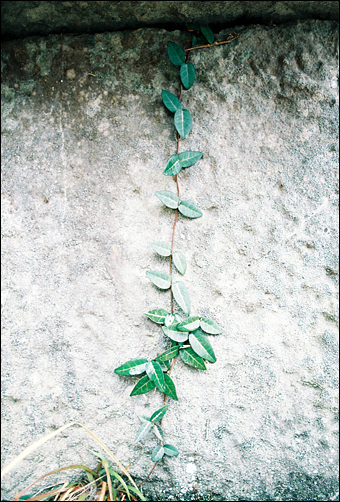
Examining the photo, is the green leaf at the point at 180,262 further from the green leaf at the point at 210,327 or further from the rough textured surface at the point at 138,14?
the rough textured surface at the point at 138,14

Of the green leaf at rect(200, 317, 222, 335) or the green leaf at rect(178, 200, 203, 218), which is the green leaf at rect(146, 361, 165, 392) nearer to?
the green leaf at rect(200, 317, 222, 335)

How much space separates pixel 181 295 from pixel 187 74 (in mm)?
638

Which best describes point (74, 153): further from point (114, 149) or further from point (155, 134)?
point (155, 134)

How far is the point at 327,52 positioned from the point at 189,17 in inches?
16.0

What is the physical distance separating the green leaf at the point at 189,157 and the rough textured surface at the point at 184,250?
3cm

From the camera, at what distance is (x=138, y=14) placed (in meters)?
0.98

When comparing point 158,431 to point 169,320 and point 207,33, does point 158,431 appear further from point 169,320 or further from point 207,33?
point 207,33

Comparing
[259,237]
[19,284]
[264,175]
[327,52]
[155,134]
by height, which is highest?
[327,52]

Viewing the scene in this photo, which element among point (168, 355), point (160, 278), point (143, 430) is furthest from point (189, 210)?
point (143, 430)

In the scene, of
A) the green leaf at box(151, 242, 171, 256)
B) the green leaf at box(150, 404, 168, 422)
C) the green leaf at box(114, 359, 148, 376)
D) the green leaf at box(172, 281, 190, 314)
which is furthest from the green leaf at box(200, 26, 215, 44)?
the green leaf at box(150, 404, 168, 422)

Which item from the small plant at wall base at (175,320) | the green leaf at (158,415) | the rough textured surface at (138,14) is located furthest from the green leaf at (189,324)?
the rough textured surface at (138,14)

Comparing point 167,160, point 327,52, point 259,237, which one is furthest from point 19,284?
point 327,52

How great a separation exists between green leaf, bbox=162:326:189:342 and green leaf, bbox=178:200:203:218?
33cm

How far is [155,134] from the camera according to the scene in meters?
1.02
